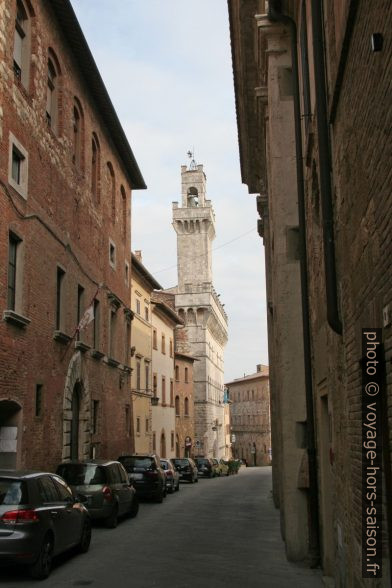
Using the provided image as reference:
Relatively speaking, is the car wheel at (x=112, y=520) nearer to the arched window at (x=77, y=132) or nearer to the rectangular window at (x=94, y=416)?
the rectangular window at (x=94, y=416)

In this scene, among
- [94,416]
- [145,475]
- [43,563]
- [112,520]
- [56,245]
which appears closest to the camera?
[43,563]

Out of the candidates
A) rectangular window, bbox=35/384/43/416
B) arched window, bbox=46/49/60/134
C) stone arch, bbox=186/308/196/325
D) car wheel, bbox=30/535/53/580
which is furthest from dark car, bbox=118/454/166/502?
stone arch, bbox=186/308/196/325

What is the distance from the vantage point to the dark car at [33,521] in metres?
9.49

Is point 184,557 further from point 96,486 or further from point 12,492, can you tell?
point 96,486

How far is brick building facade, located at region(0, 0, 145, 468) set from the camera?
Result: 16438 millimetres

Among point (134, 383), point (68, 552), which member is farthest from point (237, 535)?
point (134, 383)

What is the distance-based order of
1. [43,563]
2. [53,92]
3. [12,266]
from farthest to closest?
[53,92] → [12,266] → [43,563]

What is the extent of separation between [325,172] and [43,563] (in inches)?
262

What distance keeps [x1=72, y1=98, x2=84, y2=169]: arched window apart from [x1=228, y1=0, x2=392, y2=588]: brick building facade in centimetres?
957

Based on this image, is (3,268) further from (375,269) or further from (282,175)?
(375,269)

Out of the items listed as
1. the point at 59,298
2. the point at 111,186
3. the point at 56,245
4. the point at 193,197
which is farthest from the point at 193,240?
the point at 56,245

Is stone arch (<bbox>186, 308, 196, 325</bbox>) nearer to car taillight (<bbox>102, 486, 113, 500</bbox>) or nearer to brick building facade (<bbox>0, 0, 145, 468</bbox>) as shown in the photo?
brick building facade (<bbox>0, 0, 145, 468</bbox>)

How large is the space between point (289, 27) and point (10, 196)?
23.7ft

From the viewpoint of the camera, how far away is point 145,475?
2352 cm
